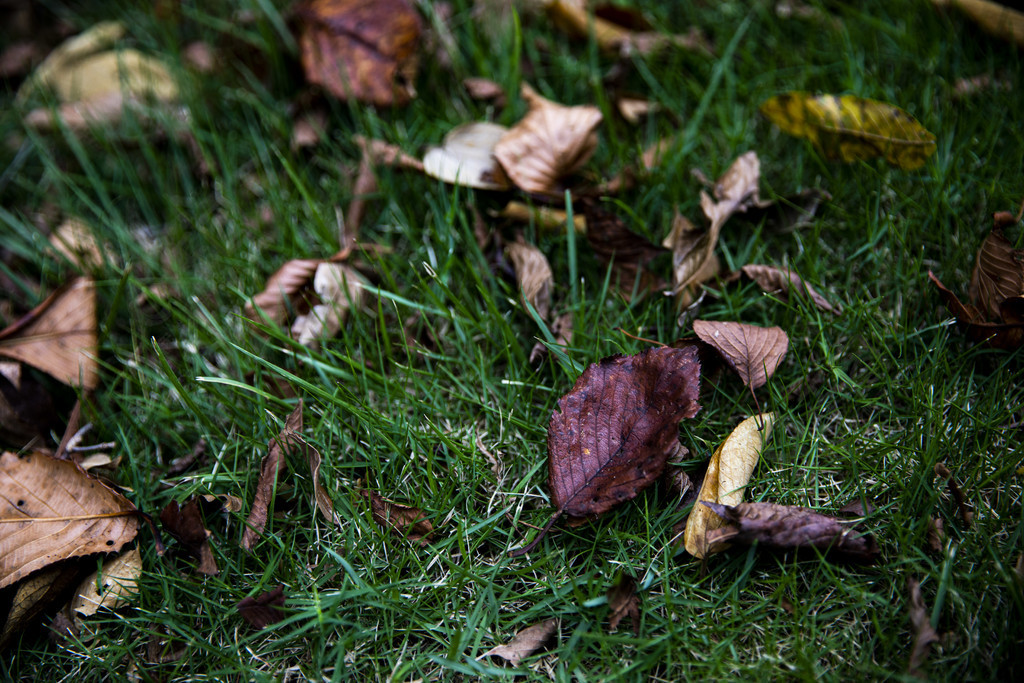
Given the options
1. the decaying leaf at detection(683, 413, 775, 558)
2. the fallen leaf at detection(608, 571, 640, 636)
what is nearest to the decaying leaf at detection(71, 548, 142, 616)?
the fallen leaf at detection(608, 571, 640, 636)

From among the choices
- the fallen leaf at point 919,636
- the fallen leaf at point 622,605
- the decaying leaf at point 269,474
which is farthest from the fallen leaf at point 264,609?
the fallen leaf at point 919,636

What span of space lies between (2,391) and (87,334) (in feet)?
0.78

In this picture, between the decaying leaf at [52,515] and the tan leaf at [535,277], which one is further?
the tan leaf at [535,277]

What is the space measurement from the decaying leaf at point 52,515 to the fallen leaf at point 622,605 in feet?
3.46

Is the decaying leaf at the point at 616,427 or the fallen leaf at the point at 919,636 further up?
the decaying leaf at the point at 616,427

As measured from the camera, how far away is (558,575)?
1.35 m

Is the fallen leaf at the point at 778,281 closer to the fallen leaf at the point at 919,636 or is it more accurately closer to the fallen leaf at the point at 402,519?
the fallen leaf at the point at 919,636

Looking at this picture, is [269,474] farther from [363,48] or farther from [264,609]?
[363,48]

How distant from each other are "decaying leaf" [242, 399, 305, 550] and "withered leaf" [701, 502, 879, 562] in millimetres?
917

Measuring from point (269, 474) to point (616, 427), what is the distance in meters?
0.78

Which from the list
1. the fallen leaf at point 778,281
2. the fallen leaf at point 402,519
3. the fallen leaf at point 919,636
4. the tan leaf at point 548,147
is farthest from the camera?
the tan leaf at point 548,147

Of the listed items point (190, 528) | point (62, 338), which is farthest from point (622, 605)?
point (62, 338)

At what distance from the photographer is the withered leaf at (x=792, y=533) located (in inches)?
49.3

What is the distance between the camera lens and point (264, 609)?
52.6 inches
